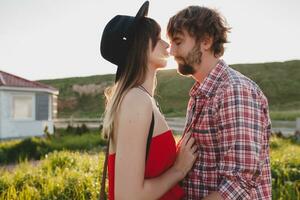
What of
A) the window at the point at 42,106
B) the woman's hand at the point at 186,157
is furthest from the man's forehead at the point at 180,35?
the window at the point at 42,106

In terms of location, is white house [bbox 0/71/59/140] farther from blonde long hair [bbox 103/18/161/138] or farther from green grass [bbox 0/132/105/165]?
blonde long hair [bbox 103/18/161/138]

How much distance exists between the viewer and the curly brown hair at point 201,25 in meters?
2.74

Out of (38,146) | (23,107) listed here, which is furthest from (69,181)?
(23,107)

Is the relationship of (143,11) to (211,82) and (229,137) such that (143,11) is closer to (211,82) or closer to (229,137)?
(211,82)

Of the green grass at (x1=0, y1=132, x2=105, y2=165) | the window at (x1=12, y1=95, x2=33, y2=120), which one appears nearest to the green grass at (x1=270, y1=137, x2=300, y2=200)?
the green grass at (x1=0, y1=132, x2=105, y2=165)

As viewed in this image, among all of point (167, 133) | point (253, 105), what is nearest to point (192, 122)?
point (167, 133)

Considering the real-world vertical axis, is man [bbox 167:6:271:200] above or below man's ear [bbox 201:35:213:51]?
below

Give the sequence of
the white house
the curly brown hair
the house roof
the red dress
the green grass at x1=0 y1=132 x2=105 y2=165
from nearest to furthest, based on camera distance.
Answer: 1. the red dress
2. the curly brown hair
3. the green grass at x1=0 y1=132 x2=105 y2=165
4. the white house
5. the house roof

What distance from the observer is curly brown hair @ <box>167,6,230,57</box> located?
2740 mm

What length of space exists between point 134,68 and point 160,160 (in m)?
0.55

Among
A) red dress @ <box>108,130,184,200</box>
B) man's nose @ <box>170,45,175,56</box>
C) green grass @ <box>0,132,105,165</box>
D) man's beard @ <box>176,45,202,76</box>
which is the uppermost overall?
man's nose @ <box>170,45,175,56</box>

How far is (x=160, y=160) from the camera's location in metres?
2.56

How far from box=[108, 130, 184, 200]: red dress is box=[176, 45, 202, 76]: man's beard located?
444mm

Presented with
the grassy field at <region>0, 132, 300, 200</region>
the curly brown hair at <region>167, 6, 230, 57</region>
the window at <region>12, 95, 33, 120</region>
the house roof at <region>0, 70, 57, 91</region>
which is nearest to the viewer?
the curly brown hair at <region>167, 6, 230, 57</region>
